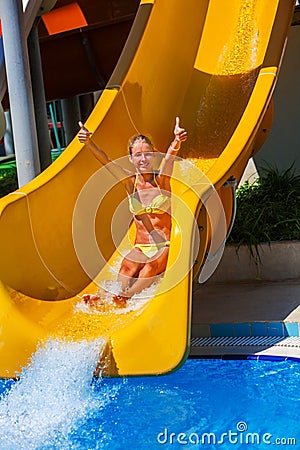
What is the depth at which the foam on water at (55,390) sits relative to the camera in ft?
9.43

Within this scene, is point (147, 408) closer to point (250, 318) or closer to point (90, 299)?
point (90, 299)

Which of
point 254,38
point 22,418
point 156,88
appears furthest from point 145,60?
point 22,418

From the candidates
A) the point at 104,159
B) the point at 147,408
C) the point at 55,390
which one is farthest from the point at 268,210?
the point at 55,390

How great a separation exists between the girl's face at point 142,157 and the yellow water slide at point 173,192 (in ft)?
0.72

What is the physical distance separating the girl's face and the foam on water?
1.14 m

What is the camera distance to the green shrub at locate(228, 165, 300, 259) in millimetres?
4426

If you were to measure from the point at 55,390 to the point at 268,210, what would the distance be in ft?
8.00

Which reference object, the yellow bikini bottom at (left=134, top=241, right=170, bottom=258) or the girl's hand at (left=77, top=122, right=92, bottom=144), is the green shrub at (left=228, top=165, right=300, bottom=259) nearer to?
the yellow bikini bottom at (left=134, top=241, right=170, bottom=258)

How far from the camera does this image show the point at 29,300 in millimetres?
3262

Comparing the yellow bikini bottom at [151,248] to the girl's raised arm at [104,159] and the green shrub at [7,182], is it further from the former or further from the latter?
the green shrub at [7,182]

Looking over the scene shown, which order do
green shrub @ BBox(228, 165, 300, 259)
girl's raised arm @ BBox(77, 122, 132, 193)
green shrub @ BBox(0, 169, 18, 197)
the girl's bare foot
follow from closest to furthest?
1. the girl's bare foot
2. girl's raised arm @ BBox(77, 122, 132, 193)
3. green shrub @ BBox(228, 165, 300, 259)
4. green shrub @ BBox(0, 169, 18, 197)

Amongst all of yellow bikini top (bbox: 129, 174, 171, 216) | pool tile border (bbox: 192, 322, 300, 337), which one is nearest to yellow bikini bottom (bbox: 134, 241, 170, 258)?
yellow bikini top (bbox: 129, 174, 171, 216)

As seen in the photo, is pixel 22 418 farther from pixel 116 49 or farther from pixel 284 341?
pixel 116 49

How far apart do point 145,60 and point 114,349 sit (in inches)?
87.2
